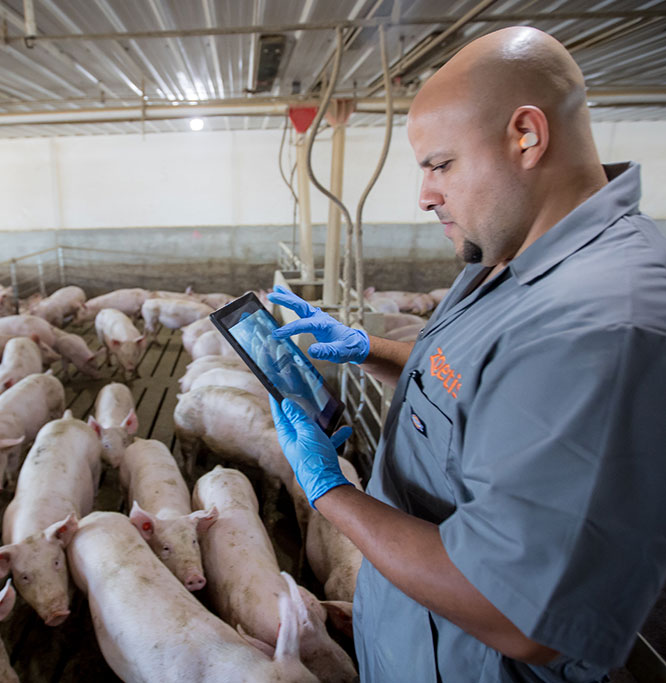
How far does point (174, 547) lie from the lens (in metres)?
2.19

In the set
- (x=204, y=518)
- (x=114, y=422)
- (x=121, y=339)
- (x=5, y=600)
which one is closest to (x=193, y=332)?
(x=121, y=339)

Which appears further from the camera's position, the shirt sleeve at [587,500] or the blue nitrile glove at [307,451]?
the blue nitrile glove at [307,451]

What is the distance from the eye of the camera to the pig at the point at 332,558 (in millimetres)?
2127

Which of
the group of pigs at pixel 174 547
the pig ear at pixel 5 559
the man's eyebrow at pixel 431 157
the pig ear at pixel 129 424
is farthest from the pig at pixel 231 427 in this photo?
the man's eyebrow at pixel 431 157

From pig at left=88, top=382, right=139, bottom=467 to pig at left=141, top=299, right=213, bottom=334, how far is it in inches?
90.3

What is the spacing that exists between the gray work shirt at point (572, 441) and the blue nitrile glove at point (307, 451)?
316mm

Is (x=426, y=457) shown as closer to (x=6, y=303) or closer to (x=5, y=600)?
(x=5, y=600)

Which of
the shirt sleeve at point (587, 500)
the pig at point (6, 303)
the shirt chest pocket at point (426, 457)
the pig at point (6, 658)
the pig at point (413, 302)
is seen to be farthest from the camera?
the pig at point (413, 302)

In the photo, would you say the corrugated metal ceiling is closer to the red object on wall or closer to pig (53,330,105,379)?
the red object on wall

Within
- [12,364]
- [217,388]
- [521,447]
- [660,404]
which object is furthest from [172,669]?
[12,364]

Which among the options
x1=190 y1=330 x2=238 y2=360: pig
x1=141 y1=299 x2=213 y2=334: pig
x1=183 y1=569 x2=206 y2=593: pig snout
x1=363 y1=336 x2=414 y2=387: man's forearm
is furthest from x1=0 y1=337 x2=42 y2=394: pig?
x1=363 y1=336 x2=414 y2=387: man's forearm

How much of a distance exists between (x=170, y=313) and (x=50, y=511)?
436 centimetres

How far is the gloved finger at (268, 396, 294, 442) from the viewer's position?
129 cm

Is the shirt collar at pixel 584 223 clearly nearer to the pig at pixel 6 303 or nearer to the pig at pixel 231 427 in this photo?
the pig at pixel 231 427
